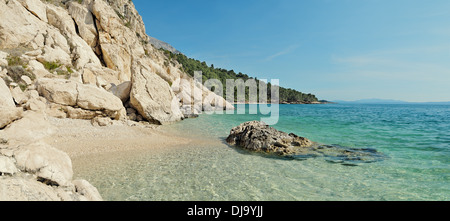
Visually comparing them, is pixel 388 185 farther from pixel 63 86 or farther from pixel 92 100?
pixel 63 86

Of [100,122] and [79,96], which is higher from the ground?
[79,96]

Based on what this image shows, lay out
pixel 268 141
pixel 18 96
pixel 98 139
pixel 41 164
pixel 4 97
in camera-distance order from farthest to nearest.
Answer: pixel 18 96 → pixel 268 141 → pixel 98 139 → pixel 4 97 → pixel 41 164

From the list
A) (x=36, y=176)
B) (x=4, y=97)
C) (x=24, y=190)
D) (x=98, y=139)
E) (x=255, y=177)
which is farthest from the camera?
(x=98, y=139)

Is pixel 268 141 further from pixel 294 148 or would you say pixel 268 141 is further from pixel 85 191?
pixel 85 191

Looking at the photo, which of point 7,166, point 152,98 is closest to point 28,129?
point 7,166

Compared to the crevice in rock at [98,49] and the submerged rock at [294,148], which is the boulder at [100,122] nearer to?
the submerged rock at [294,148]

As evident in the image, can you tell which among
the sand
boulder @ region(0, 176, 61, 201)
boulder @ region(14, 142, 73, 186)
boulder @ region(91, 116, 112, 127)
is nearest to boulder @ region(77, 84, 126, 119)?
boulder @ region(91, 116, 112, 127)

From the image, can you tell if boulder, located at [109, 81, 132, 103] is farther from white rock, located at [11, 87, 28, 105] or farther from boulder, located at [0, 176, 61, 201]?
boulder, located at [0, 176, 61, 201]

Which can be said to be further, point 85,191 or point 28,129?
point 28,129

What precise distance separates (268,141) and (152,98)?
41.8 ft

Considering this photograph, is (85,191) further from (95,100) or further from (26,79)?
(26,79)

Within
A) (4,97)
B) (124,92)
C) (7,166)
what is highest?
(124,92)

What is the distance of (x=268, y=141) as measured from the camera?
10.8 meters
